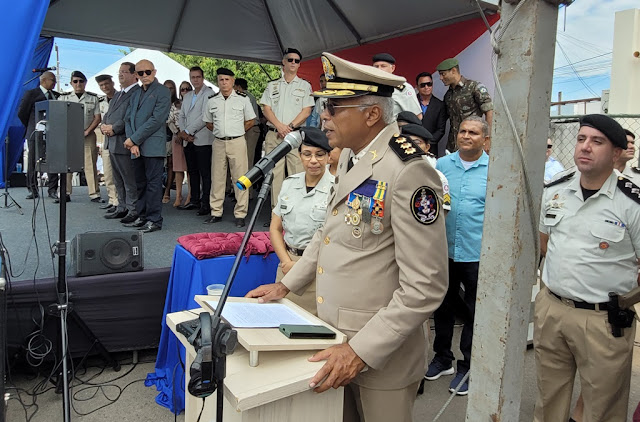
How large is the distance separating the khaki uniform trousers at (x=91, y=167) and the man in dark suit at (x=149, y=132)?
2.30m

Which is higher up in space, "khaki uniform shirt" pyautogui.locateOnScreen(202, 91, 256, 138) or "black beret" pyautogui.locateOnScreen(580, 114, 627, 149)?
"khaki uniform shirt" pyautogui.locateOnScreen(202, 91, 256, 138)

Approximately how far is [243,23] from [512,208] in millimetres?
7421

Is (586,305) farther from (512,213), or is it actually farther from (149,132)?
(149,132)

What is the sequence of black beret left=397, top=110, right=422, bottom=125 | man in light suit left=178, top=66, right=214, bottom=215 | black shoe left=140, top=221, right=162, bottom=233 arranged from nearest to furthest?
black beret left=397, top=110, right=422, bottom=125
black shoe left=140, top=221, right=162, bottom=233
man in light suit left=178, top=66, right=214, bottom=215

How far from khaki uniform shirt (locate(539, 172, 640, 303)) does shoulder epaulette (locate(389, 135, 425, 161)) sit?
1.40m

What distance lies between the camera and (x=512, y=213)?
136 centimetres

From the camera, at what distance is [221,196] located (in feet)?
19.1

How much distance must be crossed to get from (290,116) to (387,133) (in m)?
4.17

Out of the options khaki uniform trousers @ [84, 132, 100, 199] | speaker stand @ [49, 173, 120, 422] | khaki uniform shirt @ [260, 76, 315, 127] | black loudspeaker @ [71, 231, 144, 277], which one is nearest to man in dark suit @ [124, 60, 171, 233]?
khaki uniform shirt @ [260, 76, 315, 127]

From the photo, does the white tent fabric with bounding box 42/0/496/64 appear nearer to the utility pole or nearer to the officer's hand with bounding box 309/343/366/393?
the utility pole

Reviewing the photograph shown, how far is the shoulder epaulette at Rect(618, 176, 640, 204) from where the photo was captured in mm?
2352

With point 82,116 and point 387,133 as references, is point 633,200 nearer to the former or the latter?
point 387,133

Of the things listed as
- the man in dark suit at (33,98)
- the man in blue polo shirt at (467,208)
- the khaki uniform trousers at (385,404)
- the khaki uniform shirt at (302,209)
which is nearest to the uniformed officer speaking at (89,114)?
the man in dark suit at (33,98)

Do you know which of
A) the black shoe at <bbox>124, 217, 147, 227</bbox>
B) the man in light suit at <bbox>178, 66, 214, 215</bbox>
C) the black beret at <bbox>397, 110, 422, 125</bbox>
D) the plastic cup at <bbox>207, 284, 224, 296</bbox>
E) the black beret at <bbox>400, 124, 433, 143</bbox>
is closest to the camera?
the plastic cup at <bbox>207, 284, 224, 296</bbox>
